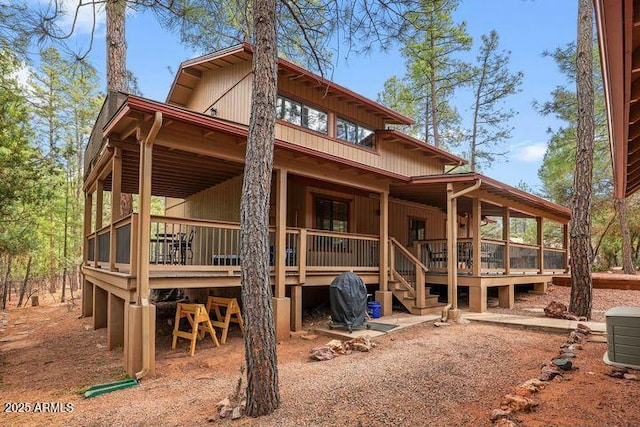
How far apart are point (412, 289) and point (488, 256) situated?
3088 millimetres

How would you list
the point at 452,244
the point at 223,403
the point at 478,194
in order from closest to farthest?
the point at 223,403 → the point at 452,244 → the point at 478,194

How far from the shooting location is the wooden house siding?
976 cm

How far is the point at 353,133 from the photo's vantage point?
11.9 meters

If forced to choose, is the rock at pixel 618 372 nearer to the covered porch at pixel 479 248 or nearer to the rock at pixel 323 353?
the rock at pixel 323 353

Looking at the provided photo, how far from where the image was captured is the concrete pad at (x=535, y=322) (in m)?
7.29

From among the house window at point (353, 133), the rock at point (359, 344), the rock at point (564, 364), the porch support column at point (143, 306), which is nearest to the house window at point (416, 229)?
the house window at point (353, 133)

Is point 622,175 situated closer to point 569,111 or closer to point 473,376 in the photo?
point 473,376

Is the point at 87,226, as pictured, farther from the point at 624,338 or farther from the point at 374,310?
the point at 624,338

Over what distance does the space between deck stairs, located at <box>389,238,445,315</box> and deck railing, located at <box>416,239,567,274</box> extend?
995mm

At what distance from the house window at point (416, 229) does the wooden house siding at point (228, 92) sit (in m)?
7.67

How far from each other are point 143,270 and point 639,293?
561 inches

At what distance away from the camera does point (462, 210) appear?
15938 mm

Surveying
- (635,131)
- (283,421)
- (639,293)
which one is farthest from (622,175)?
(639,293)

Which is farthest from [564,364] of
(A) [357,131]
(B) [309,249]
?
(A) [357,131]
